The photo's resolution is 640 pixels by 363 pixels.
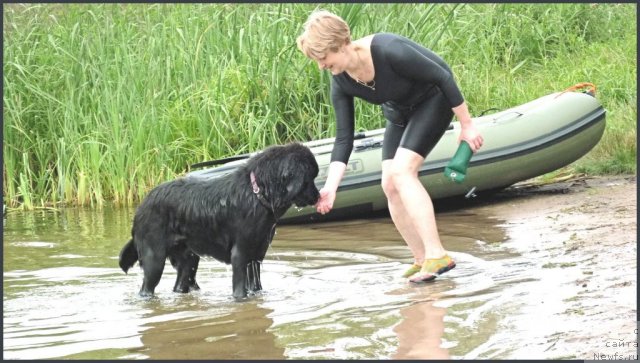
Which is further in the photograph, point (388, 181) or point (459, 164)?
point (388, 181)

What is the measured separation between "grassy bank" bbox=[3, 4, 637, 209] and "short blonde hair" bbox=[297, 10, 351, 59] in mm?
4393

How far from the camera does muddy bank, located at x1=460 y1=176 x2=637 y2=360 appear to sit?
442 centimetres

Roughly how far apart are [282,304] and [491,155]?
12.9ft

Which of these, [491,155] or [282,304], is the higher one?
[491,155]

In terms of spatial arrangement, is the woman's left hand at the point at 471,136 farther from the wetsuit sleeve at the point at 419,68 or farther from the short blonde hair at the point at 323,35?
the short blonde hair at the point at 323,35

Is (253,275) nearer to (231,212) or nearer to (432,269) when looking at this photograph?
(231,212)

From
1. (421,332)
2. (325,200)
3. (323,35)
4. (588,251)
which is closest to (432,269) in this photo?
(325,200)

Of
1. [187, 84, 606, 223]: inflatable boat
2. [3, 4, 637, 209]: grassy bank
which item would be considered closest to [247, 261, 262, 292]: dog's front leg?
[187, 84, 606, 223]: inflatable boat

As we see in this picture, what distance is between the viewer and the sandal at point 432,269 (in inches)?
247

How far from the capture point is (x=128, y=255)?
6617mm

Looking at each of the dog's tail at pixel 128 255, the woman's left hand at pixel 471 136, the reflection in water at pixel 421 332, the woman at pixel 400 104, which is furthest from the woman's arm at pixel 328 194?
the dog's tail at pixel 128 255

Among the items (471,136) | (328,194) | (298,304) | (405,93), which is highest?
(405,93)

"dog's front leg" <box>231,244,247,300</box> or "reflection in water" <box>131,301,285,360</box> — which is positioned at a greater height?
"dog's front leg" <box>231,244,247,300</box>

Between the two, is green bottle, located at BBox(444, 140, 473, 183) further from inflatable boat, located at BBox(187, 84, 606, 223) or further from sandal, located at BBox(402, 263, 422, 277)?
inflatable boat, located at BBox(187, 84, 606, 223)
